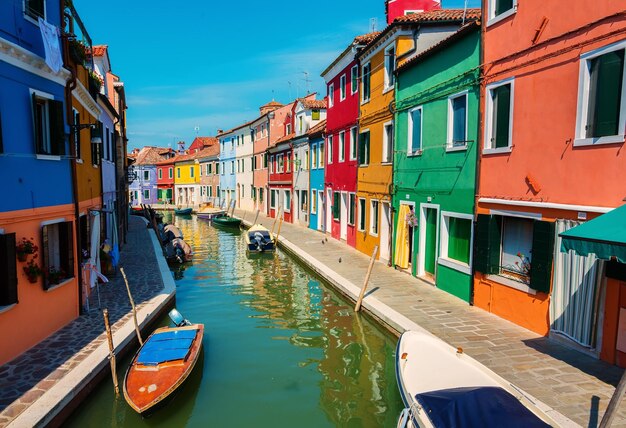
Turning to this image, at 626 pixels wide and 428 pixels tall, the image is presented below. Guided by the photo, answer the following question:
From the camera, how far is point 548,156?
29.5 ft

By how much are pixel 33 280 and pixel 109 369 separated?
2.39 meters

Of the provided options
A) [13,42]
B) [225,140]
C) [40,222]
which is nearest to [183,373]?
[40,222]

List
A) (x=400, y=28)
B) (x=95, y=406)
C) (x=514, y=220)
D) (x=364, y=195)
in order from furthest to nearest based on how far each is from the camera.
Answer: (x=364, y=195) < (x=400, y=28) < (x=514, y=220) < (x=95, y=406)

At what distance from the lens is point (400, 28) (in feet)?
50.6

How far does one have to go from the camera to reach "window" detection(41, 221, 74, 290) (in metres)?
9.76

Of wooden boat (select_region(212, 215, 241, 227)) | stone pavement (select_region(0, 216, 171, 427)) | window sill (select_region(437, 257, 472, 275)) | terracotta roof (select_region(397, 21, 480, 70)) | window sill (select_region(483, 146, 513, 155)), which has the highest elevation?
terracotta roof (select_region(397, 21, 480, 70))

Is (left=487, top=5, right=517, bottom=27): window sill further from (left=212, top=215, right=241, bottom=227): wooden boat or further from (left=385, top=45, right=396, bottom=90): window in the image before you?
(left=212, top=215, right=241, bottom=227): wooden boat

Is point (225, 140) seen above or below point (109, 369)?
above

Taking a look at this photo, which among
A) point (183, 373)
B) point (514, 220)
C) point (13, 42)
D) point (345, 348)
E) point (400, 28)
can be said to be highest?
point (400, 28)

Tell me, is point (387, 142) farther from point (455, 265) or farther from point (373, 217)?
point (455, 265)

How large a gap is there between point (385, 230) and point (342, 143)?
7280 mm

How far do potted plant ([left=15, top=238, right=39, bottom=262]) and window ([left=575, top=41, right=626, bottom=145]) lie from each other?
10955 millimetres

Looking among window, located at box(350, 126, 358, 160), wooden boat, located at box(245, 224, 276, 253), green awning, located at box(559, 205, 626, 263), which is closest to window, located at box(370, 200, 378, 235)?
window, located at box(350, 126, 358, 160)

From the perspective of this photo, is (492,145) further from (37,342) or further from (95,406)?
(37,342)
